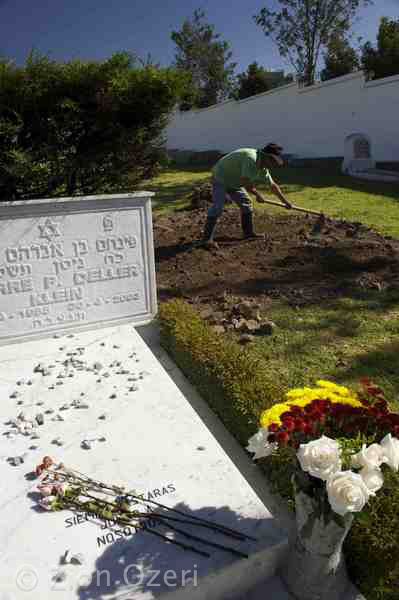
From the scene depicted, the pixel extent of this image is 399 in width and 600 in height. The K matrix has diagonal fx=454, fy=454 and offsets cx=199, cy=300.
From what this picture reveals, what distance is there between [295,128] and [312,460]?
2036cm

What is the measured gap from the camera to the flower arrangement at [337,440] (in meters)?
1.64

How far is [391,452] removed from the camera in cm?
174

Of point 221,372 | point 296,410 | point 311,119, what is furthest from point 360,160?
point 296,410

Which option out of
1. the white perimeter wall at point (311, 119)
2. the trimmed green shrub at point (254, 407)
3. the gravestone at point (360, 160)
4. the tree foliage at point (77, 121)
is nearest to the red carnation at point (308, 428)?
the trimmed green shrub at point (254, 407)

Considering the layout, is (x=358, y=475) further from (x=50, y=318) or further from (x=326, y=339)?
(x=50, y=318)

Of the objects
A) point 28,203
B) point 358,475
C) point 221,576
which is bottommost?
point 221,576

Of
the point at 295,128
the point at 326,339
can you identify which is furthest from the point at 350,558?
the point at 295,128

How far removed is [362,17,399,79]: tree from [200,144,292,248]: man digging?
61.7 feet

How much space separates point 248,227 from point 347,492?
637 centimetres

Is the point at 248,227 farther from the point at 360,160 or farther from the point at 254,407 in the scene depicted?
the point at 360,160

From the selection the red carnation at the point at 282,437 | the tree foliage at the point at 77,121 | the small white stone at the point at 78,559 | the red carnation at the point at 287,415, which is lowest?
the small white stone at the point at 78,559

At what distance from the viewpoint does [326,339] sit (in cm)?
436

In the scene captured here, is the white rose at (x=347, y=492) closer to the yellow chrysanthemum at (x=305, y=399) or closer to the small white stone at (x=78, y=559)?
the yellow chrysanthemum at (x=305, y=399)

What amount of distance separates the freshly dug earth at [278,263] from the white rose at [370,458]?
11.1 feet
